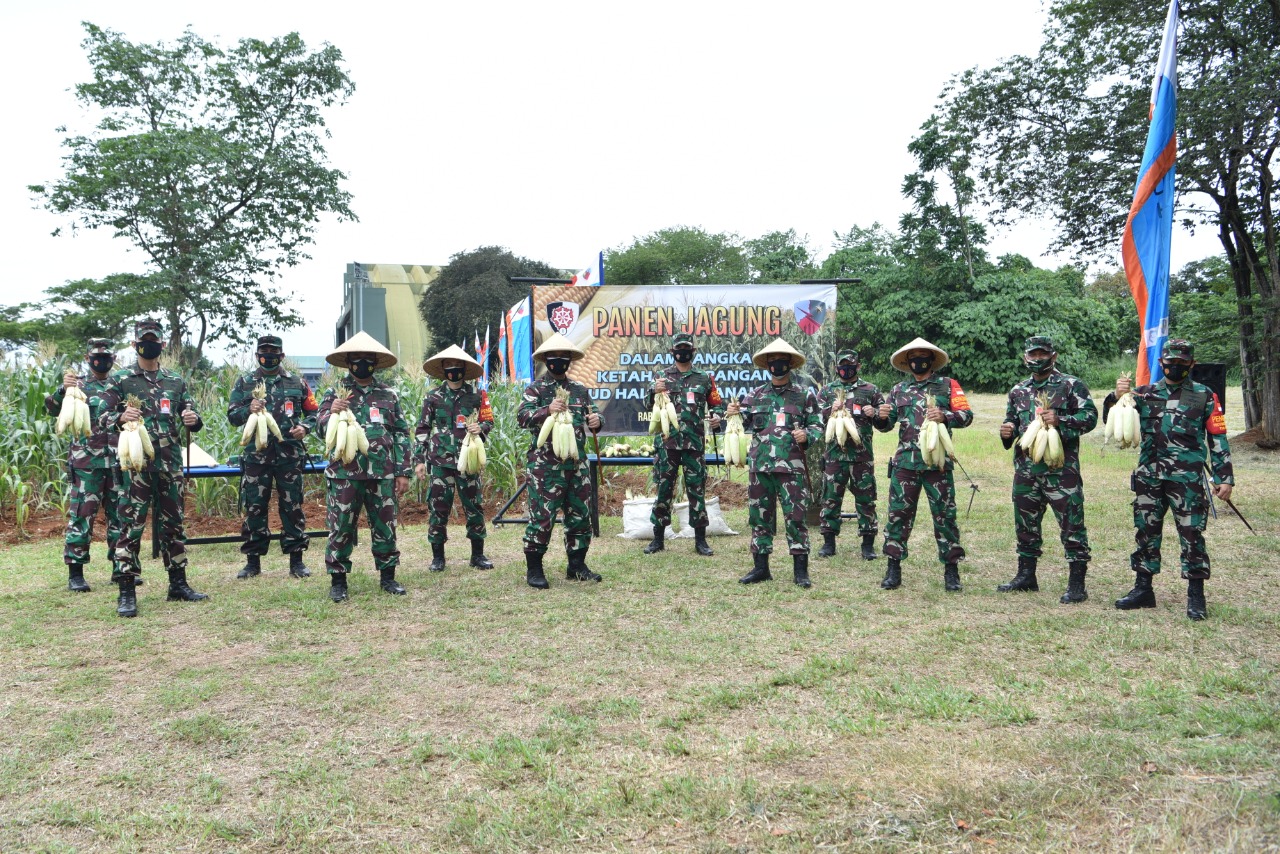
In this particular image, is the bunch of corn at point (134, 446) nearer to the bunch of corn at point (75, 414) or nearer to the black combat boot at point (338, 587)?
the bunch of corn at point (75, 414)

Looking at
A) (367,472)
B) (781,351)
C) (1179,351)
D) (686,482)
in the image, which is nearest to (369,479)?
(367,472)

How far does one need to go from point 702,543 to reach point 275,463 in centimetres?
454

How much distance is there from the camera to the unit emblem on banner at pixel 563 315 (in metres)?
12.1

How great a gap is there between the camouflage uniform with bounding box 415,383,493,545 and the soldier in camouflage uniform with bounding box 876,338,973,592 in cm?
408

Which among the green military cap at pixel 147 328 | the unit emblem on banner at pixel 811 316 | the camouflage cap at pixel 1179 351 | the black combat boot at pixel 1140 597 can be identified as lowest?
the black combat boot at pixel 1140 597

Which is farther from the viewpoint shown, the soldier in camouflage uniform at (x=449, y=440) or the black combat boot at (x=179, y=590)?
the soldier in camouflage uniform at (x=449, y=440)

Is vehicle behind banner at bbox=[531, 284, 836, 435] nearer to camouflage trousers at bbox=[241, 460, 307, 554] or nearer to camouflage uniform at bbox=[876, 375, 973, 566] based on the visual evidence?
camouflage uniform at bbox=[876, 375, 973, 566]

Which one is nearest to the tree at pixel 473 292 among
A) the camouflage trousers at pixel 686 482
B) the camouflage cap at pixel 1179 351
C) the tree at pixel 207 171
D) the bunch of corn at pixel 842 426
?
the tree at pixel 207 171

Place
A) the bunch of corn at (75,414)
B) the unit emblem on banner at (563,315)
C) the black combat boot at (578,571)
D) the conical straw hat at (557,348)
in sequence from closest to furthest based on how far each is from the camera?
the bunch of corn at (75,414), the conical straw hat at (557,348), the black combat boot at (578,571), the unit emblem on banner at (563,315)

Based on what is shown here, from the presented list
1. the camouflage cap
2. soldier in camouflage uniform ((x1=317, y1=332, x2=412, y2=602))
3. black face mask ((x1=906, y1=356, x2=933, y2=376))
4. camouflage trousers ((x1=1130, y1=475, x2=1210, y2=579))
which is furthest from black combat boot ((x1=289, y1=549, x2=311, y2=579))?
the camouflage cap

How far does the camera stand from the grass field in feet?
11.7

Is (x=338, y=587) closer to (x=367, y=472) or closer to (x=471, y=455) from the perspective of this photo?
(x=367, y=472)

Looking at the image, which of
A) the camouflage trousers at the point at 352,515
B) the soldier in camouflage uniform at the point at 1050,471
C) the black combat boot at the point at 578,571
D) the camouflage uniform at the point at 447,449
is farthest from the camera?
the camouflage uniform at the point at 447,449

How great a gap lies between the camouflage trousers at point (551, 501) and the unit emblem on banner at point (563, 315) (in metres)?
4.43
